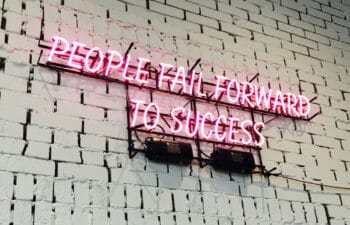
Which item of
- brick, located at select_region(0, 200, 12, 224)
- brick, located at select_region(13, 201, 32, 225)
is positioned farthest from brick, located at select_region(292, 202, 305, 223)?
brick, located at select_region(0, 200, 12, 224)

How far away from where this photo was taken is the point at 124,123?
3.34 meters

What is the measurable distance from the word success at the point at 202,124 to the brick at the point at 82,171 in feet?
1.45

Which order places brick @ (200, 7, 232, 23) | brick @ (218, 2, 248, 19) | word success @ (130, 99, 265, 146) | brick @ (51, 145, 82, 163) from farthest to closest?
brick @ (218, 2, 248, 19)
brick @ (200, 7, 232, 23)
word success @ (130, 99, 265, 146)
brick @ (51, 145, 82, 163)

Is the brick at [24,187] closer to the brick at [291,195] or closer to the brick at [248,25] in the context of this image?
the brick at [291,195]

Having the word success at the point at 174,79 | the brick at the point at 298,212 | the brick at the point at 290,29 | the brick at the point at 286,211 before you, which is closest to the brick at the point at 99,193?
the word success at the point at 174,79

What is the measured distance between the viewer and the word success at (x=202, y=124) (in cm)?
340

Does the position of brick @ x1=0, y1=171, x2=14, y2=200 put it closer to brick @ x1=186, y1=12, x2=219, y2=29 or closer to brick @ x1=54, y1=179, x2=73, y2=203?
brick @ x1=54, y1=179, x2=73, y2=203

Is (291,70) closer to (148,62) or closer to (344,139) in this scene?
(344,139)

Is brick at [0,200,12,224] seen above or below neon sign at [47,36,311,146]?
below

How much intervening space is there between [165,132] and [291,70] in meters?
1.58

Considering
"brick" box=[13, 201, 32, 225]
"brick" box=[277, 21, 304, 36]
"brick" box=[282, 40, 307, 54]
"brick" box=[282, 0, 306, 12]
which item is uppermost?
"brick" box=[282, 0, 306, 12]

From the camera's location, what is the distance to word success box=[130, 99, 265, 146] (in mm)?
3404

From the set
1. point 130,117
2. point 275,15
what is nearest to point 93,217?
point 130,117

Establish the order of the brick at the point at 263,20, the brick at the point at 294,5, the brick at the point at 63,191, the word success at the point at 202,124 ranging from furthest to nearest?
the brick at the point at 294,5
the brick at the point at 263,20
the word success at the point at 202,124
the brick at the point at 63,191
